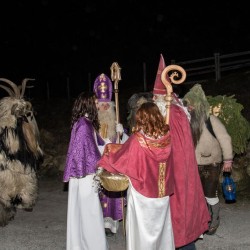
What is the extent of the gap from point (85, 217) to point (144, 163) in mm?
1213

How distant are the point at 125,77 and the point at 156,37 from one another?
906 cm

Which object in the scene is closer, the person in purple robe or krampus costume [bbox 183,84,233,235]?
the person in purple robe

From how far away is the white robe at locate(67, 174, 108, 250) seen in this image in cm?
530

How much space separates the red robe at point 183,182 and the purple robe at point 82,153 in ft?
3.09

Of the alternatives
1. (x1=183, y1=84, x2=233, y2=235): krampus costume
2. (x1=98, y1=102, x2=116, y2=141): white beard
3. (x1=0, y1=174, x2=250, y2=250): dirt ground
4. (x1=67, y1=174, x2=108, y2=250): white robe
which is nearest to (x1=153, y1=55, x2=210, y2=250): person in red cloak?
(x1=183, y1=84, x2=233, y2=235): krampus costume

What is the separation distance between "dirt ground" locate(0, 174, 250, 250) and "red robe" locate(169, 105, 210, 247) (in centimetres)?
109

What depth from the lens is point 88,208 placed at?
17.4 ft

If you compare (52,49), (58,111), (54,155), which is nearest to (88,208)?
(54,155)

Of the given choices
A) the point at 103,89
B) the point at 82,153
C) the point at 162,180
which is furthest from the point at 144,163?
the point at 103,89

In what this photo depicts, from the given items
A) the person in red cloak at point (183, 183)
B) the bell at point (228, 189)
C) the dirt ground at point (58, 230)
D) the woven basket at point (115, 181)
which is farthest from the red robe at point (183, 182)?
the bell at point (228, 189)

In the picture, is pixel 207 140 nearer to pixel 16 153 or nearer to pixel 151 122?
pixel 151 122

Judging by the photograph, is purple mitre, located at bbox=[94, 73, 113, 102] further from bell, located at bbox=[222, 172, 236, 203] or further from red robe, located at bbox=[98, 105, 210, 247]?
bell, located at bbox=[222, 172, 236, 203]

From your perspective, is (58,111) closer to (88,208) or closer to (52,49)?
(88,208)

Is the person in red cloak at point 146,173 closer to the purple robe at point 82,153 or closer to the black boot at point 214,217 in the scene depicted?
the purple robe at point 82,153
